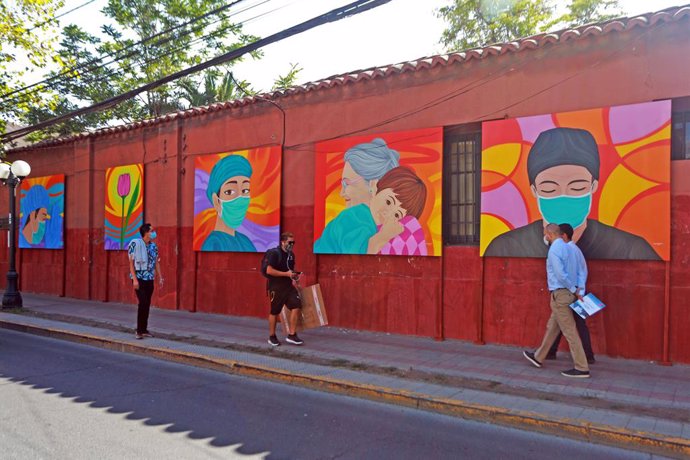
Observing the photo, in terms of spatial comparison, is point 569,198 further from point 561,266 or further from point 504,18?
point 504,18

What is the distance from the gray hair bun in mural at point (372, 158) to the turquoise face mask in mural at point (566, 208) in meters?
2.51

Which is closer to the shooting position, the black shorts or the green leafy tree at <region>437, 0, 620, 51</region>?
the black shorts

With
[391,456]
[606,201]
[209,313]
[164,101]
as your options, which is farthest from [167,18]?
[391,456]

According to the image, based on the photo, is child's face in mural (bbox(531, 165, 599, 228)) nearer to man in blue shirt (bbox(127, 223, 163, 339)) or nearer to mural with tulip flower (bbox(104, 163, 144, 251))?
man in blue shirt (bbox(127, 223, 163, 339))

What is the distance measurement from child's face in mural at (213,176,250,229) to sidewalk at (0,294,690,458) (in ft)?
7.28

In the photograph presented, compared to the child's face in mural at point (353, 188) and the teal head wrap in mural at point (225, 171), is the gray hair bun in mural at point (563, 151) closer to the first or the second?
the child's face in mural at point (353, 188)

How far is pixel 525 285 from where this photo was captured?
296 inches

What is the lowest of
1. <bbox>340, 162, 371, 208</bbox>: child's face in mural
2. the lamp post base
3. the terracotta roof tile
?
the lamp post base

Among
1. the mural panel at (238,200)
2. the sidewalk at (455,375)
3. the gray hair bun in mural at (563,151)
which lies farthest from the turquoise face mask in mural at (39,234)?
the gray hair bun in mural at (563,151)

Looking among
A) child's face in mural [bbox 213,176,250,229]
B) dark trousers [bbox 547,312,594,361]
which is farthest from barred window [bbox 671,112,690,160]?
child's face in mural [bbox 213,176,250,229]

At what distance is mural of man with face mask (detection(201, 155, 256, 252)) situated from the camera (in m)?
10.8

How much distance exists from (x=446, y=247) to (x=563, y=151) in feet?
7.22

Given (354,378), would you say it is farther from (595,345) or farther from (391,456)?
(595,345)

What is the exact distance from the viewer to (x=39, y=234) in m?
15.5
